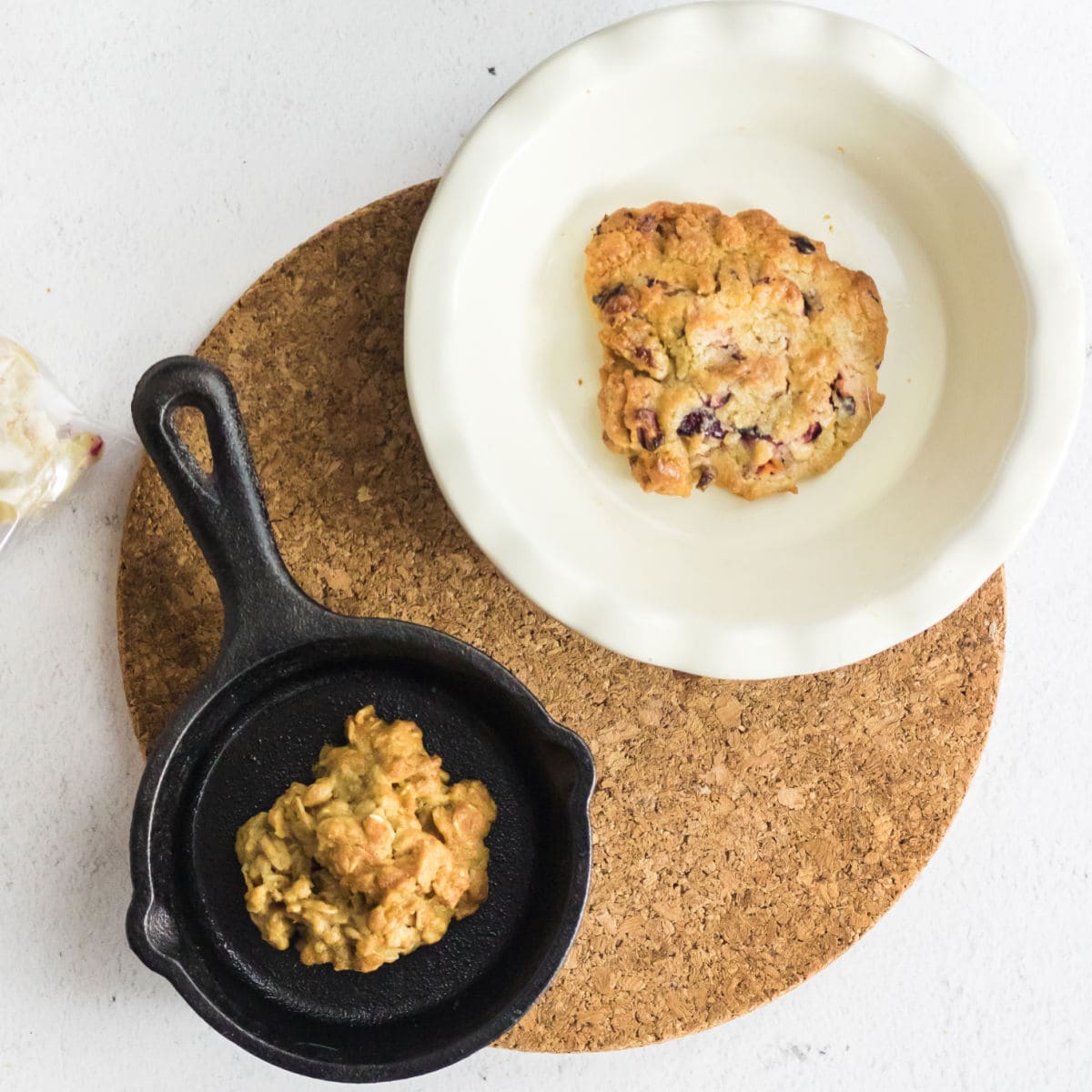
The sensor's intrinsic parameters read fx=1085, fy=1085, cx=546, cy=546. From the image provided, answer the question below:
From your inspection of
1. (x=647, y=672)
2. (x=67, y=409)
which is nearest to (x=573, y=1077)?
(x=647, y=672)

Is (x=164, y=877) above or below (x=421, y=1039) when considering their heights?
above

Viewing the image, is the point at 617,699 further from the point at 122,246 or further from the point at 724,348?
the point at 122,246

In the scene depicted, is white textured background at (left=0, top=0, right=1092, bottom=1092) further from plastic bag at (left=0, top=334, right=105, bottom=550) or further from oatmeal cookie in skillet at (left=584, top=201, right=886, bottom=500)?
oatmeal cookie in skillet at (left=584, top=201, right=886, bottom=500)

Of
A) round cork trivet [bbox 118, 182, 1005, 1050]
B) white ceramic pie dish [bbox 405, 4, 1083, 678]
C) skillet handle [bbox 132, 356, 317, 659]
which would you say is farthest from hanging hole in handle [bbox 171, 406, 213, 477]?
white ceramic pie dish [bbox 405, 4, 1083, 678]

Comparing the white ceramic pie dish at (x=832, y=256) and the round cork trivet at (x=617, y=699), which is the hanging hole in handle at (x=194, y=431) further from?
the white ceramic pie dish at (x=832, y=256)

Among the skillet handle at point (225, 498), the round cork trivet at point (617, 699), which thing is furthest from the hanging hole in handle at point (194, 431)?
the skillet handle at point (225, 498)

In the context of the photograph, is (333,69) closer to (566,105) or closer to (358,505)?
(566,105)
